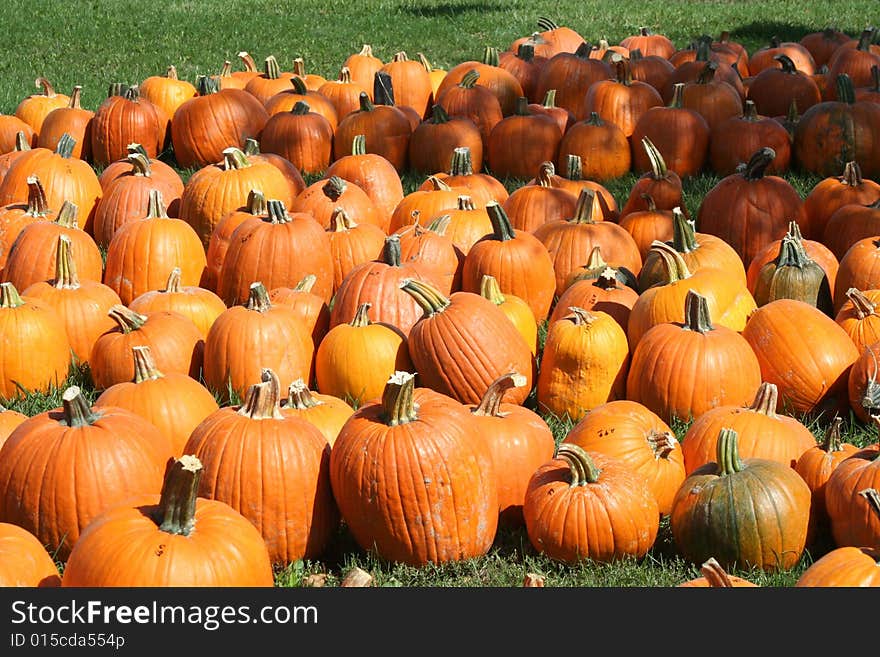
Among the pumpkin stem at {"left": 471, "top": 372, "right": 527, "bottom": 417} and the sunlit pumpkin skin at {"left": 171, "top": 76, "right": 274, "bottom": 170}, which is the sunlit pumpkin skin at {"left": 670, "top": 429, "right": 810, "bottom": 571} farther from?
the sunlit pumpkin skin at {"left": 171, "top": 76, "right": 274, "bottom": 170}

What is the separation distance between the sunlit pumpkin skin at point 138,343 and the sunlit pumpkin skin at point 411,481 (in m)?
1.33

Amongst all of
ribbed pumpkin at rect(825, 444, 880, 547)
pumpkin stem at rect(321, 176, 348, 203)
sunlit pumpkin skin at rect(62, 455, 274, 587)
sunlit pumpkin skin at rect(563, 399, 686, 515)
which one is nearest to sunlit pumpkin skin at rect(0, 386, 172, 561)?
sunlit pumpkin skin at rect(62, 455, 274, 587)

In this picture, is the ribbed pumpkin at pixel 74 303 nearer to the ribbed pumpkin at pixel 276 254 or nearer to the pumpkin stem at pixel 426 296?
the ribbed pumpkin at pixel 276 254

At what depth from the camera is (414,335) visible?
16.4 ft

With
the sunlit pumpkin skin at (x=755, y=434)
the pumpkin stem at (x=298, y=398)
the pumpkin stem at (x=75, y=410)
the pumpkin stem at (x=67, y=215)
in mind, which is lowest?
the sunlit pumpkin skin at (x=755, y=434)

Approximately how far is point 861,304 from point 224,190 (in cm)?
340

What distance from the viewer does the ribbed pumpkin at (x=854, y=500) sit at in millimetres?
3820

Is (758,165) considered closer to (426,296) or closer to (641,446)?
(426,296)

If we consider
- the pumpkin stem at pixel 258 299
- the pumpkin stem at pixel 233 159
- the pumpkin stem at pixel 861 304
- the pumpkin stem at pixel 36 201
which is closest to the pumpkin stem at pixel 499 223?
the pumpkin stem at pixel 258 299

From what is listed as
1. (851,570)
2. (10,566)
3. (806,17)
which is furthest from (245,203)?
(806,17)

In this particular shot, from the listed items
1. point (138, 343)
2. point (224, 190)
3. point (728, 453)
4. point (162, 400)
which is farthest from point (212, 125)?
point (728, 453)

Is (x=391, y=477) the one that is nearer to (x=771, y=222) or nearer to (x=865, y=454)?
(x=865, y=454)

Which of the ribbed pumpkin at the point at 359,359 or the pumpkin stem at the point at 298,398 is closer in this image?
the pumpkin stem at the point at 298,398

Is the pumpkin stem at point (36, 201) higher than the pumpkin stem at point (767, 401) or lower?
higher
